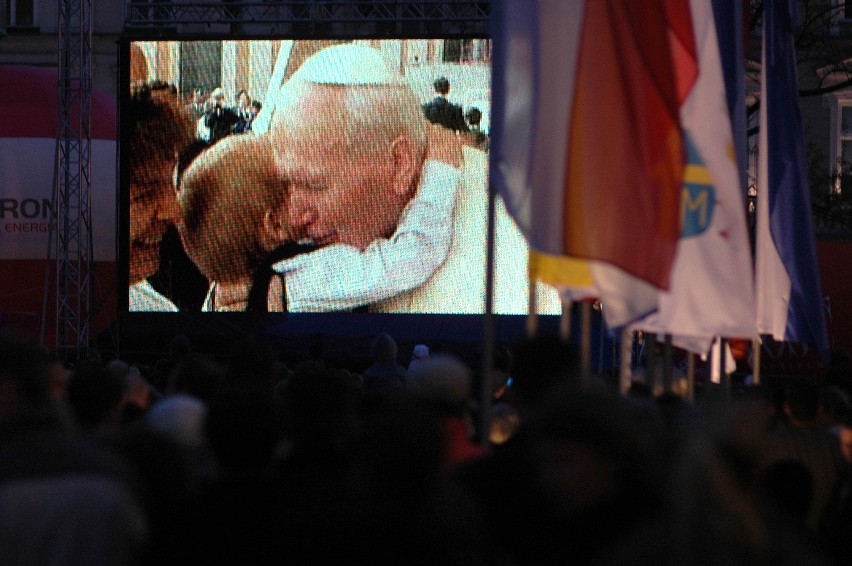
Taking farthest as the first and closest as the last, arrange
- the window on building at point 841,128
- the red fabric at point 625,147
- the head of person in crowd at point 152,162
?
1. the window on building at point 841,128
2. the head of person in crowd at point 152,162
3. the red fabric at point 625,147

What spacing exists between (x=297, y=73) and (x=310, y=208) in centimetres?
185

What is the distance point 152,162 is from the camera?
60.3 ft

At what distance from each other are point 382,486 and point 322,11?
19135mm

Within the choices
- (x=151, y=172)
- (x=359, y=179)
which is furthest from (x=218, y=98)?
(x=359, y=179)

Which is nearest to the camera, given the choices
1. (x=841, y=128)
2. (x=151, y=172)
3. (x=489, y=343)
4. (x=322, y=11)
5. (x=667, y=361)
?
(x=489, y=343)

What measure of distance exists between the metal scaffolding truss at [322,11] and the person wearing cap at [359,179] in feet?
2.56

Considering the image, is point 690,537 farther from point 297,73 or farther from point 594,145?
point 297,73

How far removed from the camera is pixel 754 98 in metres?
24.3

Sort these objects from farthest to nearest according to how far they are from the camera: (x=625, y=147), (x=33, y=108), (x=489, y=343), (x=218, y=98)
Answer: (x=33, y=108) < (x=218, y=98) < (x=625, y=147) < (x=489, y=343)

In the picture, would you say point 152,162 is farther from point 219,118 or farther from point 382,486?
point 382,486

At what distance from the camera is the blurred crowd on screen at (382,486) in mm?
2697

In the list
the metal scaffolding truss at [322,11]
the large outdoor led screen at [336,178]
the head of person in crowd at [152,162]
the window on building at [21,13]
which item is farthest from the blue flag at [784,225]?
the window on building at [21,13]

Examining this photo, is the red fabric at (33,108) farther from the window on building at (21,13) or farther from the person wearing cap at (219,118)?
the window on building at (21,13)

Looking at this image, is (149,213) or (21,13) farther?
(21,13)
